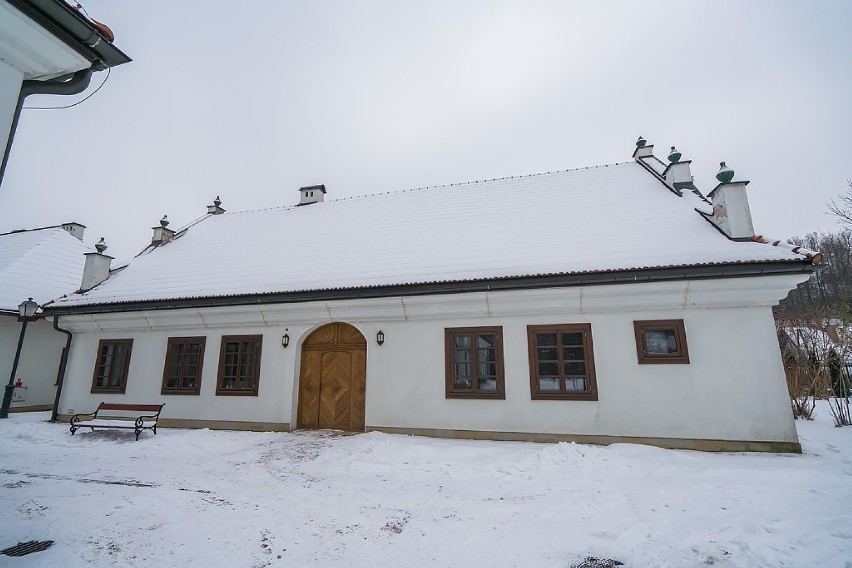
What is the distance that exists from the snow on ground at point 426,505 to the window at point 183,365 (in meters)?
2.64

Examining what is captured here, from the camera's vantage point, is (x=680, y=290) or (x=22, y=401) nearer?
(x=680, y=290)

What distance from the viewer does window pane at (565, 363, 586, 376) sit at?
8.80 metres

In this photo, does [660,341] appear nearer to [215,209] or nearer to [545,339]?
[545,339]

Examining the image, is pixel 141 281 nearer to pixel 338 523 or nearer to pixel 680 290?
pixel 338 523

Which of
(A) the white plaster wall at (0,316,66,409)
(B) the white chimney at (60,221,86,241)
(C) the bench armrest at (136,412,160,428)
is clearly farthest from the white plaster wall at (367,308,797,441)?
(B) the white chimney at (60,221,86,241)

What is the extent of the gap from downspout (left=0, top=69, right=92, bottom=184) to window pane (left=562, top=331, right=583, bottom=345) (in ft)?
28.4

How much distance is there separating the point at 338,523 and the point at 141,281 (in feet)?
37.9

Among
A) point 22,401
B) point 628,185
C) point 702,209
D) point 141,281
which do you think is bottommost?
point 22,401

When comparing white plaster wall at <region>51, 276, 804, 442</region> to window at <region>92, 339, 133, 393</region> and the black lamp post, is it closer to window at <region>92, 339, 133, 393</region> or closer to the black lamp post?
window at <region>92, 339, 133, 393</region>

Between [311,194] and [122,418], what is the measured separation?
31.3 ft

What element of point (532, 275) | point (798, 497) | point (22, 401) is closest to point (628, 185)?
point (532, 275)

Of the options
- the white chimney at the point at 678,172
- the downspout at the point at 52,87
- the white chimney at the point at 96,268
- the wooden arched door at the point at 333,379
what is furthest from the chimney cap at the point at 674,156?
the white chimney at the point at 96,268

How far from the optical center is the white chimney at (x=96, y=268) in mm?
13141

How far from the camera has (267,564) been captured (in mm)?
3918
